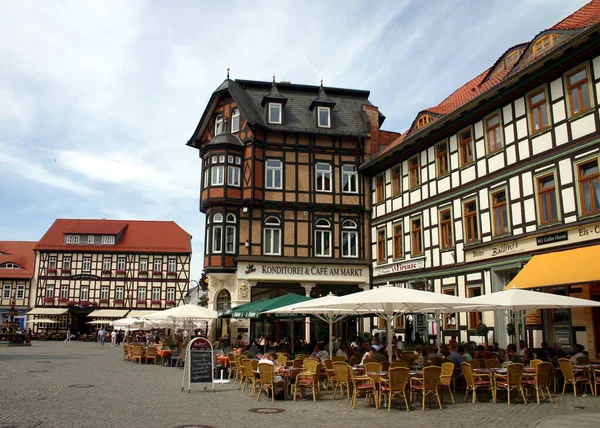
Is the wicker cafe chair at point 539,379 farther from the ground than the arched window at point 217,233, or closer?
closer

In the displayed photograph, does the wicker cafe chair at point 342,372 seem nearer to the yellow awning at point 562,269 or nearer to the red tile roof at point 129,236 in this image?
the yellow awning at point 562,269

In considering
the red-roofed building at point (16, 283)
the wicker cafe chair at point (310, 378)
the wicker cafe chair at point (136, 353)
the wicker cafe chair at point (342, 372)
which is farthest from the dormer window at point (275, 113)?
the red-roofed building at point (16, 283)

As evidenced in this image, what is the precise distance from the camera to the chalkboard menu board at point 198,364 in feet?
48.1

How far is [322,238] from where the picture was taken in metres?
32.3

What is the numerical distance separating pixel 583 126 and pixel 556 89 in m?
1.81

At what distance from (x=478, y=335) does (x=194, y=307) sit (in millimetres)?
11467

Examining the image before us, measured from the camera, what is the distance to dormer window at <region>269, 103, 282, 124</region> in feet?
107

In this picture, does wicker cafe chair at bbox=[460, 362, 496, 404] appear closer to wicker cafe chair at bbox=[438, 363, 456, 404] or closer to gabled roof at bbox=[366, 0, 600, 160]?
wicker cafe chair at bbox=[438, 363, 456, 404]

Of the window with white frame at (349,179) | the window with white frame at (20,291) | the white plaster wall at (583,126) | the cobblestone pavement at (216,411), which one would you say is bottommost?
the cobblestone pavement at (216,411)

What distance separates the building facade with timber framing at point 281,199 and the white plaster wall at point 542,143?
13.7 meters

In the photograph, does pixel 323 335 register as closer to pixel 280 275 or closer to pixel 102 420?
pixel 280 275

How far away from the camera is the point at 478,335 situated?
2081cm

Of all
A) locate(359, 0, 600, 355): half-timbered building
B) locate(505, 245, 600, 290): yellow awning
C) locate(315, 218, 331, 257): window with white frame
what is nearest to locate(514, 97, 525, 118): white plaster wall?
locate(359, 0, 600, 355): half-timbered building

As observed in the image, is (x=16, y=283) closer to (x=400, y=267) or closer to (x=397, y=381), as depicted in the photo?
(x=400, y=267)
